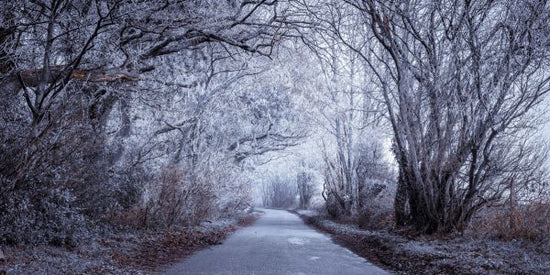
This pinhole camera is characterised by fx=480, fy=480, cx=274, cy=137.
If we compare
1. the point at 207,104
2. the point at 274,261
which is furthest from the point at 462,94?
the point at 207,104

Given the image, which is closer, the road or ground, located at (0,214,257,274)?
ground, located at (0,214,257,274)

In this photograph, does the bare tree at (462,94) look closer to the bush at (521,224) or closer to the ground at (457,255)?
the bush at (521,224)

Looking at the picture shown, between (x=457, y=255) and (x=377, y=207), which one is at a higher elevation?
(x=377, y=207)

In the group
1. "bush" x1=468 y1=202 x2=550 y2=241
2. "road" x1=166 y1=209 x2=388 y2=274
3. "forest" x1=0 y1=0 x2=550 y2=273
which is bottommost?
"road" x1=166 y1=209 x2=388 y2=274

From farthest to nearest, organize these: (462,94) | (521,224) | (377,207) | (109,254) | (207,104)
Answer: (377,207) < (207,104) < (462,94) < (521,224) < (109,254)

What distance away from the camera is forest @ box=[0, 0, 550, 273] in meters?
8.57

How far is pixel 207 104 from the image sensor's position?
62.4 feet

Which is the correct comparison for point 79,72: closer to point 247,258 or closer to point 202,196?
point 247,258

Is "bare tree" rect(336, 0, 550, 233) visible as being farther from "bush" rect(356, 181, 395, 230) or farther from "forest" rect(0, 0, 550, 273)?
"bush" rect(356, 181, 395, 230)

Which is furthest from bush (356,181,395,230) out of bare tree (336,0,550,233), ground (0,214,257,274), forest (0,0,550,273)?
ground (0,214,257,274)

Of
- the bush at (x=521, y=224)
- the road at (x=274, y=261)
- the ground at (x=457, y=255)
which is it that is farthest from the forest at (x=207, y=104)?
the road at (x=274, y=261)

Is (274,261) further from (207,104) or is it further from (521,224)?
(207,104)

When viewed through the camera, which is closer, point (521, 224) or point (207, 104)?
point (521, 224)

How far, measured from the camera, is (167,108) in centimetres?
1481
